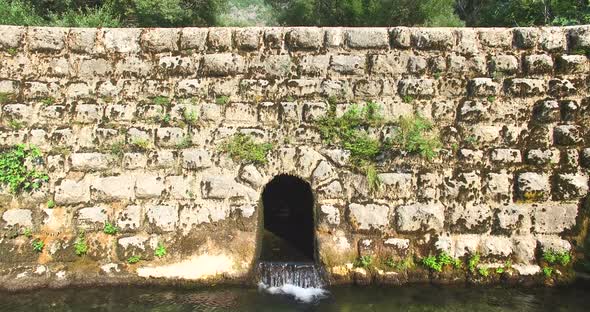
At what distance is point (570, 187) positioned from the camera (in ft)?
18.3

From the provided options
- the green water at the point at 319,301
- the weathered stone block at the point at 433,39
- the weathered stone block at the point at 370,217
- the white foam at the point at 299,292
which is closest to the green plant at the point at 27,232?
the green water at the point at 319,301

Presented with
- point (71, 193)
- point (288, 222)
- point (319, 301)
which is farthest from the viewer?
point (288, 222)

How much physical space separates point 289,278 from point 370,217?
4.15ft

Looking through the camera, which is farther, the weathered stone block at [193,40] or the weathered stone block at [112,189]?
the weathered stone block at [193,40]

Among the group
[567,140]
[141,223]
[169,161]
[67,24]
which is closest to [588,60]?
[567,140]

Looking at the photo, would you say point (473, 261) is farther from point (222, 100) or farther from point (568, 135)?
point (222, 100)

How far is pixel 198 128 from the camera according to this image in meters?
5.73

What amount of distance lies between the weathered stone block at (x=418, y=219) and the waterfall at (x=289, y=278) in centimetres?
119

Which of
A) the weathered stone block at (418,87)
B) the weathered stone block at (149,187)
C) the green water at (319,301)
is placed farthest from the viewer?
the weathered stone block at (418,87)

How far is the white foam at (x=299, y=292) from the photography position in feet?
17.7

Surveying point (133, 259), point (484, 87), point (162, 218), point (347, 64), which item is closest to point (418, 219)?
point (484, 87)

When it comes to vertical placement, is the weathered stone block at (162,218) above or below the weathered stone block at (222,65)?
below

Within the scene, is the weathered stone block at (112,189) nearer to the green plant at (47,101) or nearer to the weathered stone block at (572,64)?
the green plant at (47,101)

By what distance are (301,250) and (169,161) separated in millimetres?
2174
